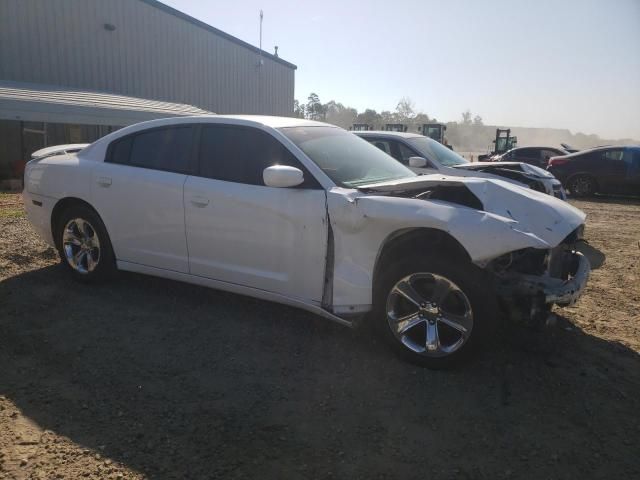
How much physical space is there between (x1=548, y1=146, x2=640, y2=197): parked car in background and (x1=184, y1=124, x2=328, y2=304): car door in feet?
41.6

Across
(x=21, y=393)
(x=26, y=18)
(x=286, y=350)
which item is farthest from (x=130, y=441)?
(x=26, y=18)

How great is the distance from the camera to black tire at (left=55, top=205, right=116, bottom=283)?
448cm

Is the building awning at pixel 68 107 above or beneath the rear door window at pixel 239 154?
above

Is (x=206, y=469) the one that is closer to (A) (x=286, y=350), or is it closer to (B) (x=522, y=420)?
(A) (x=286, y=350)

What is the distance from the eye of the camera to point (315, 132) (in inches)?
159

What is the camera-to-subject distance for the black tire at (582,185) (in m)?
13.8

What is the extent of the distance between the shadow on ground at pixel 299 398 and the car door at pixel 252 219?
454 millimetres

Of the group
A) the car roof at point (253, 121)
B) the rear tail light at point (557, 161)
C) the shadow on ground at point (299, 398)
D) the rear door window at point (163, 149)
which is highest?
the car roof at point (253, 121)

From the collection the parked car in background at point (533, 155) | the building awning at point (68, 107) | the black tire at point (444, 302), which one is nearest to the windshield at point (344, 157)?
the black tire at point (444, 302)

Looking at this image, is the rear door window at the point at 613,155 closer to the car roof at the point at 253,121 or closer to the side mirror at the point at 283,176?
the car roof at the point at 253,121

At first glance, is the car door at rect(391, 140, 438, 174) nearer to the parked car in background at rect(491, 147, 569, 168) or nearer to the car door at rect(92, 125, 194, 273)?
the car door at rect(92, 125, 194, 273)

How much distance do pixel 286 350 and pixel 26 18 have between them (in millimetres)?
16827

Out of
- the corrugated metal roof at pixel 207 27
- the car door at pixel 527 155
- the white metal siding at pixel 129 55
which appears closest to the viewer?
the white metal siding at pixel 129 55

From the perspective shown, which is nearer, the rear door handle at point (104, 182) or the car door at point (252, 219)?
the car door at point (252, 219)
